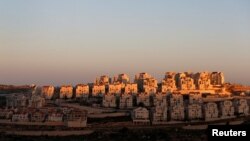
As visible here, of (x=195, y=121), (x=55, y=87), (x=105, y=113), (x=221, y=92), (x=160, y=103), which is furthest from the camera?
(x=55, y=87)

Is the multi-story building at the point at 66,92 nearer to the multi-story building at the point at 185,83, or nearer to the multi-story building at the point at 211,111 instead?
the multi-story building at the point at 185,83

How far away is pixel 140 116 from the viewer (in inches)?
1104

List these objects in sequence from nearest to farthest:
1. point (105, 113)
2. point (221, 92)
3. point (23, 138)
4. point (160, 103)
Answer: point (23, 138) < point (105, 113) < point (160, 103) < point (221, 92)

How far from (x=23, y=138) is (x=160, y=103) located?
10572mm

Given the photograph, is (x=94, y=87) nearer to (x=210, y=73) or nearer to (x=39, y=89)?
(x=39, y=89)

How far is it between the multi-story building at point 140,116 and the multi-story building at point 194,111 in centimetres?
243

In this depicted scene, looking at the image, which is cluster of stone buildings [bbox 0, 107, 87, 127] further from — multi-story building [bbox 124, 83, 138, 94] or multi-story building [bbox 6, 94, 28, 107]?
multi-story building [bbox 124, 83, 138, 94]

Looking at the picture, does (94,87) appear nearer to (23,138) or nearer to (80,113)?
(80,113)

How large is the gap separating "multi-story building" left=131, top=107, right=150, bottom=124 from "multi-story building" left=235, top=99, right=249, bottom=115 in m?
5.71

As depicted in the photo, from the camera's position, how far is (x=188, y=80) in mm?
38875

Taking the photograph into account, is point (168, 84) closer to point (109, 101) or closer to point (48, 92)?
point (109, 101)

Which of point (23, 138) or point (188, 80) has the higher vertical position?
point (188, 80)

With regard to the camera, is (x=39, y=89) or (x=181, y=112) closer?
(x=181, y=112)

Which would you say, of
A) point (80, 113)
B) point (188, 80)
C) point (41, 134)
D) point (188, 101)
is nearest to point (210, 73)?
point (188, 80)
